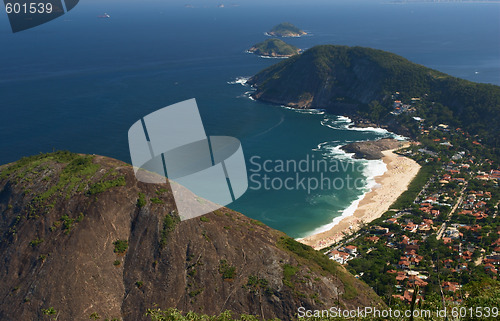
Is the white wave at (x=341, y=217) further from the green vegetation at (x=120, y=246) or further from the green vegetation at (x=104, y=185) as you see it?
the green vegetation at (x=120, y=246)

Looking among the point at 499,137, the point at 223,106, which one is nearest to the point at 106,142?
the point at 223,106

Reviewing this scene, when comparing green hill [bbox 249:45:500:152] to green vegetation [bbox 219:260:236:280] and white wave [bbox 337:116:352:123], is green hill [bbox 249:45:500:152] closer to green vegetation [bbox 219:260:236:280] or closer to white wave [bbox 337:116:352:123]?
white wave [bbox 337:116:352:123]

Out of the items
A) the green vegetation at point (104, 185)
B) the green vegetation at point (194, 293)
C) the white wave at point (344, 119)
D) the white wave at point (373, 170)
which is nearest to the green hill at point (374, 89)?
the white wave at point (344, 119)

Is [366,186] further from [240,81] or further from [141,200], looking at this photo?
[240,81]

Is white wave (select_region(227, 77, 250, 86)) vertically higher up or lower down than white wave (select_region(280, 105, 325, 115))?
higher up

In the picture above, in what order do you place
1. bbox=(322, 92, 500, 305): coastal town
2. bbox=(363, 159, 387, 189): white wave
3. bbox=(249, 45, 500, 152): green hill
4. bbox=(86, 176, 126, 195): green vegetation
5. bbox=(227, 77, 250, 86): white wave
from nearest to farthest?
bbox=(86, 176, 126, 195): green vegetation → bbox=(322, 92, 500, 305): coastal town → bbox=(363, 159, 387, 189): white wave → bbox=(249, 45, 500, 152): green hill → bbox=(227, 77, 250, 86): white wave

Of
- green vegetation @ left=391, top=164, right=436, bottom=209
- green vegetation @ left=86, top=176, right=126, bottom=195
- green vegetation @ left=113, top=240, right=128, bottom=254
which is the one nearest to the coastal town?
green vegetation @ left=391, top=164, right=436, bottom=209

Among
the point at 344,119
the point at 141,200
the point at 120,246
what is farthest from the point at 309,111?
the point at 120,246
